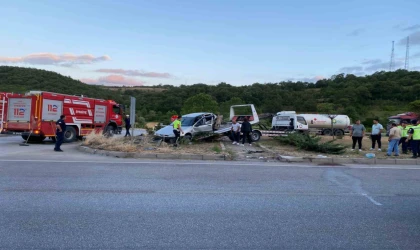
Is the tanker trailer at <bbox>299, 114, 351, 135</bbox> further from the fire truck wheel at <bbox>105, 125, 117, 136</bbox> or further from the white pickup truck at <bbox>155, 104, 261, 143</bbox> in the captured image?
the fire truck wheel at <bbox>105, 125, 117, 136</bbox>

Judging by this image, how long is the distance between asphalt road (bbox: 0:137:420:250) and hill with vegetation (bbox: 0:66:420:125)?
115 ft

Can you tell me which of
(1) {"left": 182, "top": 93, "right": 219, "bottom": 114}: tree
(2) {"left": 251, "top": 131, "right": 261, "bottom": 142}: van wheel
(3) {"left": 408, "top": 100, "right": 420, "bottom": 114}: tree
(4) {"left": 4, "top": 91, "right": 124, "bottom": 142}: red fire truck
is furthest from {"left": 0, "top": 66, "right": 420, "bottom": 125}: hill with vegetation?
(4) {"left": 4, "top": 91, "right": 124, "bottom": 142}: red fire truck

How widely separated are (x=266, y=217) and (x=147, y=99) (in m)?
63.3

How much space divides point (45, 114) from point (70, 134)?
6.33 ft

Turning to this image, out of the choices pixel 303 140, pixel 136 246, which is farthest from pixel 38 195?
pixel 303 140

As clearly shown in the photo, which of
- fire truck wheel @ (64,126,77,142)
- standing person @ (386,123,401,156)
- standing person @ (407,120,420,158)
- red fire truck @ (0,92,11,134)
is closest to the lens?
standing person @ (407,120,420,158)

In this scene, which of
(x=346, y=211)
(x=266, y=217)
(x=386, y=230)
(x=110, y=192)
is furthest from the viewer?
(x=110, y=192)

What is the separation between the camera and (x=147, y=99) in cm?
6669

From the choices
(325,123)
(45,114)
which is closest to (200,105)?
(325,123)

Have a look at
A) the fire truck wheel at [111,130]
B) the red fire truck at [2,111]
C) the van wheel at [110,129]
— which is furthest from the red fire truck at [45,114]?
the fire truck wheel at [111,130]

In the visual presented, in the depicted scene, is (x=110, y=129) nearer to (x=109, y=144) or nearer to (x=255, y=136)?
(x=109, y=144)

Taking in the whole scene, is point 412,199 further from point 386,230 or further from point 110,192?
point 110,192

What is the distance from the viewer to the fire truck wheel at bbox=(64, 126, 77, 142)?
60.6 feet

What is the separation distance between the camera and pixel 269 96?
64750mm
